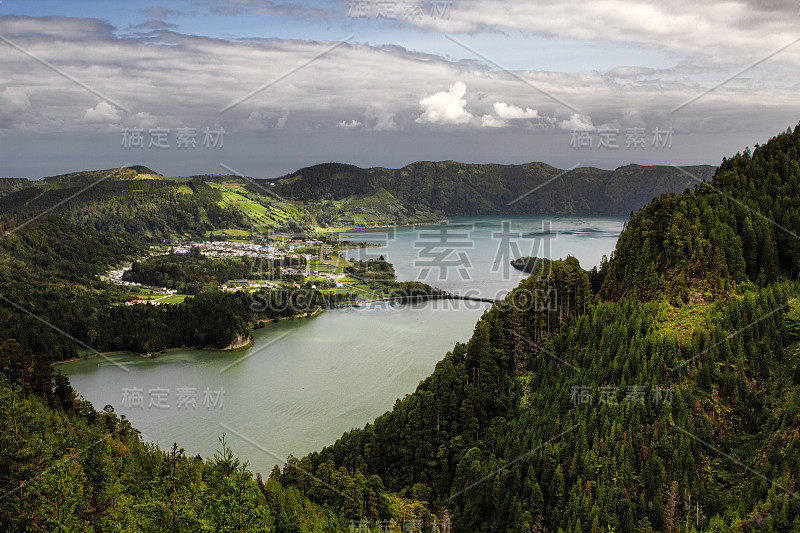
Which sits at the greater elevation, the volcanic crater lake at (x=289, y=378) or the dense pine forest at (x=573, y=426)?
the dense pine forest at (x=573, y=426)

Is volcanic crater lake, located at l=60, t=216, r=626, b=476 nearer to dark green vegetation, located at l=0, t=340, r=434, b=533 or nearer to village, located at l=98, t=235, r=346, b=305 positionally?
dark green vegetation, located at l=0, t=340, r=434, b=533

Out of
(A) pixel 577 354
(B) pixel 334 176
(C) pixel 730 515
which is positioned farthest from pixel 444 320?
(B) pixel 334 176

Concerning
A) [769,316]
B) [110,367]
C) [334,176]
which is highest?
[334,176]

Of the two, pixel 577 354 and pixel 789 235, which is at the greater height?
pixel 789 235

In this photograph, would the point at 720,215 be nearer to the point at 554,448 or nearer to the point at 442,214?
the point at 554,448

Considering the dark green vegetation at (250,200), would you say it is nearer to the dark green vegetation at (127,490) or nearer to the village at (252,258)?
the village at (252,258)

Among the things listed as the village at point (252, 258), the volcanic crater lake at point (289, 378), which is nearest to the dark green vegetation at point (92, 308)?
the volcanic crater lake at point (289, 378)

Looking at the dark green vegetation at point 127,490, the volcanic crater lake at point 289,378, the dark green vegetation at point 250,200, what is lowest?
the volcanic crater lake at point 289,378
